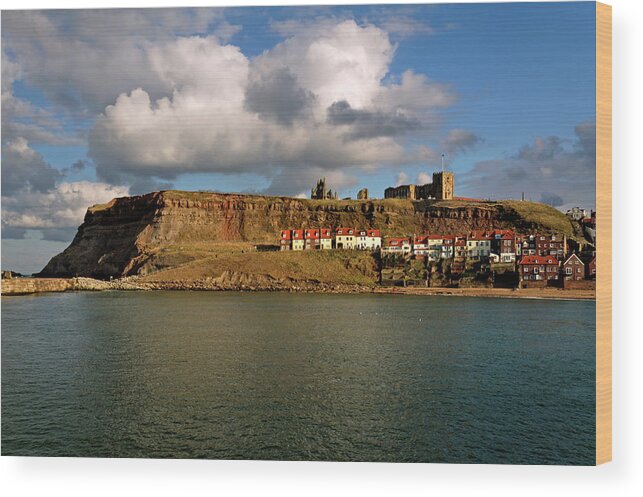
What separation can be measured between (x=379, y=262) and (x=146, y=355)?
31.7m

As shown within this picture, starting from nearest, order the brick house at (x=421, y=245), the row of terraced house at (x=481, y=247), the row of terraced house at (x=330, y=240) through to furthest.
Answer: the row of terraced house at (x=481, y=247)
the brick house at (x=421, y=245)
the row of terraced house at (x=330, y=240)

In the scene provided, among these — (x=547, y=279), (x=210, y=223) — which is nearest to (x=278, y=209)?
(x=210, y=223)

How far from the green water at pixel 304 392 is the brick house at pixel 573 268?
47.0 feet

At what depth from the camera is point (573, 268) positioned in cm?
3406

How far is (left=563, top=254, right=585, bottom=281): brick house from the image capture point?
33.9 metres

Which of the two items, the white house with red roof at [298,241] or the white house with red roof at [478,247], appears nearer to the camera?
the white house with red roof at [478,247]

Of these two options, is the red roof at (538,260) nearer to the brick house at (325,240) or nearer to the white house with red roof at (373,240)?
the white house with red roof at (373,240)

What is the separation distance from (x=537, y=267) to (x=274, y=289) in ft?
70.4

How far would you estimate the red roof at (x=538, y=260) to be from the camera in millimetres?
36312

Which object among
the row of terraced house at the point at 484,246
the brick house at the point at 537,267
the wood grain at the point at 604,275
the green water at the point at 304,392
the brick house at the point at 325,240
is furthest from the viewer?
the brick house at the point at 325,240

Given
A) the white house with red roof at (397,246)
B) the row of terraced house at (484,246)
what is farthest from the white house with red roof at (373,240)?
the row of terraced house at (484,246)

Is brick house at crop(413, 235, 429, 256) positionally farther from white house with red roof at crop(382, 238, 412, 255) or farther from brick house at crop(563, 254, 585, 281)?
brick house at crop(563, 254, 585, 281)

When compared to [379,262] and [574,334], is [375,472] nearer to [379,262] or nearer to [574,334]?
[574,334]

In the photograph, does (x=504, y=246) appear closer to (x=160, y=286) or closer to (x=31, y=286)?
(x=160, y=286)
